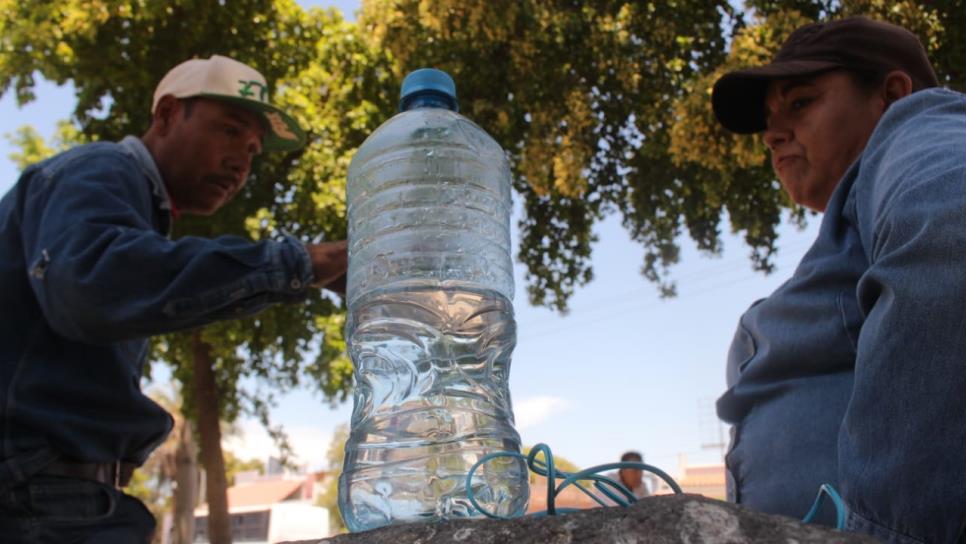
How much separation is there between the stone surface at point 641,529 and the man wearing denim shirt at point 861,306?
0.45m

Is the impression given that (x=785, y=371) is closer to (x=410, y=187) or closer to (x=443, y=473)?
(x=443, y=473)

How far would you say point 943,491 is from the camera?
1169 millimetres

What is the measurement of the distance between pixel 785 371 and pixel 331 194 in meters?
8.23

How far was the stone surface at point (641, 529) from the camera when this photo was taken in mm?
839

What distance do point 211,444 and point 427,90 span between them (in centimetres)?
994

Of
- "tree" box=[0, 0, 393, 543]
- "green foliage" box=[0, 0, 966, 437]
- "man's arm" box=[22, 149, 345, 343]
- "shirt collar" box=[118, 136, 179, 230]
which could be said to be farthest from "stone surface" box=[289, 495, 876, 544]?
"tree" box=[0, 0, 393, 543]

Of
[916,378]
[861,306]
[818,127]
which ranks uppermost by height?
[818,127]

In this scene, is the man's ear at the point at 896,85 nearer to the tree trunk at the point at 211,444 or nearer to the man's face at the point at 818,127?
the man's face at the point at 818,127

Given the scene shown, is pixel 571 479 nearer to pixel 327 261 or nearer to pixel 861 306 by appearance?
pixel 861 306

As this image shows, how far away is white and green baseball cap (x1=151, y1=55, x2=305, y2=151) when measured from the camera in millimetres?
2928

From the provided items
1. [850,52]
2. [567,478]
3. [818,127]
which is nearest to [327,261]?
[567,478]

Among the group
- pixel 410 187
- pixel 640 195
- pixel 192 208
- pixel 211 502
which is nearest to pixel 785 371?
pixel 410 187

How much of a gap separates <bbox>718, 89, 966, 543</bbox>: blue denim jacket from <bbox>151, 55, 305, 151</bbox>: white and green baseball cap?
195cm

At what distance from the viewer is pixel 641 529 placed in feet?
2.90
